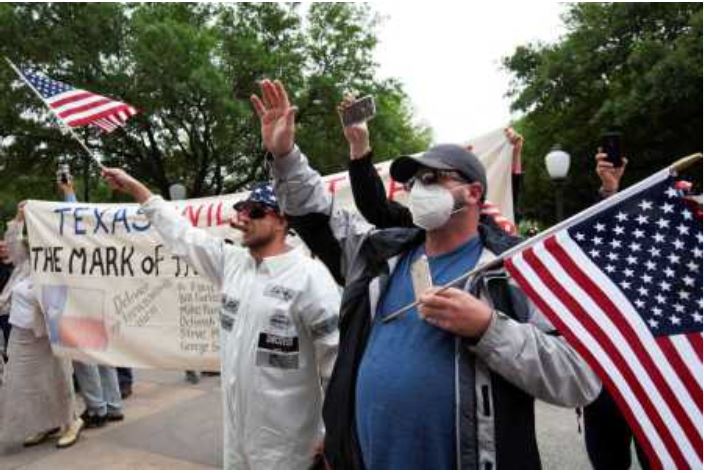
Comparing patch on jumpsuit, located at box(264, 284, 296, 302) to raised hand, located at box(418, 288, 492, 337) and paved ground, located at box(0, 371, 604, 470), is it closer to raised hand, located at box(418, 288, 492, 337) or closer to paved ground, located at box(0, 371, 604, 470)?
raised hand, located at box(418, 288, 492, 337)

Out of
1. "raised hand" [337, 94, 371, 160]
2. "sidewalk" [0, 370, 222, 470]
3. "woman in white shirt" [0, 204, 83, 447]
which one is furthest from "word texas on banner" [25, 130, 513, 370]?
"raised hand" [337, 94, 371, 160]

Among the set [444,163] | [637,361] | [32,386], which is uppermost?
[444,163]

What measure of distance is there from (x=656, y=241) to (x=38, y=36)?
1811 cm

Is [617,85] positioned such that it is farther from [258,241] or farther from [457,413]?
[457,413]

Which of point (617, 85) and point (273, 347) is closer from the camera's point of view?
point (273, 347)

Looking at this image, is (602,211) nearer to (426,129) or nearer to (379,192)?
(379,192)

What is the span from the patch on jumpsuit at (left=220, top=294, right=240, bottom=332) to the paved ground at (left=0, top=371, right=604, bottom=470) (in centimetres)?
212

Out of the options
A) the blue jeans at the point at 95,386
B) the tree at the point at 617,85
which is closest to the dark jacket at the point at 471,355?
the blue jeans at the point at 95,386

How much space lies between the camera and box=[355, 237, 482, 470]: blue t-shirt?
1.92 meters

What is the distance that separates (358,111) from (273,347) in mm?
1100

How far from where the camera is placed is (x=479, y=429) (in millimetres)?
1865

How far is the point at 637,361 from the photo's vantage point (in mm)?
1910

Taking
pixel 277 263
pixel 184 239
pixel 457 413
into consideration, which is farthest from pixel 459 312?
pixel 184 239

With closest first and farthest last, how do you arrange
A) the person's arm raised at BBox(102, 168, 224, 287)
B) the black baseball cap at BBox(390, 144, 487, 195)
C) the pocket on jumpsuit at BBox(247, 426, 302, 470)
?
1. the black baseball cap at BBox(390, 144, 487, 195)
2. the pocket on jumpsuit at BBox(247, 426, 302, 470)
3. the person's arm raised at BBox(102, 168, 224, 287)
